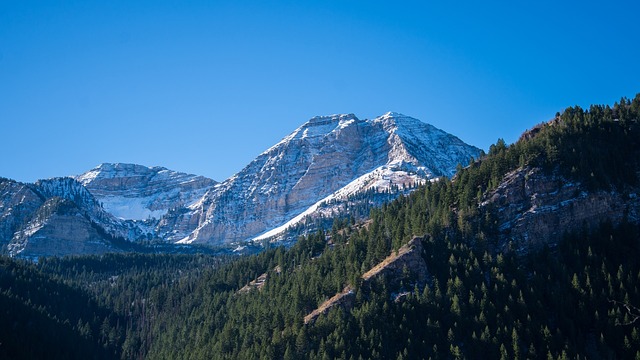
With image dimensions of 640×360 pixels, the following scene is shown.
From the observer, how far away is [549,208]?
118 meters

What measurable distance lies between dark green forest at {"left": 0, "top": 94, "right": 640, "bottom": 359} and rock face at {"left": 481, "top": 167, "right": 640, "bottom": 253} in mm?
1518

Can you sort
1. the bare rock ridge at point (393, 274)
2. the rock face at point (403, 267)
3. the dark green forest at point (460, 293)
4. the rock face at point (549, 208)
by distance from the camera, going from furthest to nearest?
→ the rock face at point (549, 208) < the rock face at point (403, 267) < the bare rock ridge at point (393, 274) < the dark green forest at point (460, 293)

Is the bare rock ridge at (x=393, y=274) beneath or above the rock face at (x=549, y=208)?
beneath

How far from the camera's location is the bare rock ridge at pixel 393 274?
365 ft

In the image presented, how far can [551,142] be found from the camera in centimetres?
12469

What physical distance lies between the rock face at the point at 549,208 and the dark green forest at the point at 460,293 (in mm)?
1518

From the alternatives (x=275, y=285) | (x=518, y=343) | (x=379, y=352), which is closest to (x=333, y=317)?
(x=379, y=352)

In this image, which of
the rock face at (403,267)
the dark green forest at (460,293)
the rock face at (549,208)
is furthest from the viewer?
the rock face at (549,208)

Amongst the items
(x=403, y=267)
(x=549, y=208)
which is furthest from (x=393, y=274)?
(x=549, y=208)

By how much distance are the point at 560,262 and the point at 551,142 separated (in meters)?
28.1

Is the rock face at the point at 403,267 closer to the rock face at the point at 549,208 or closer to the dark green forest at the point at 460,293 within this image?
the dark green forest at the point at 460,293

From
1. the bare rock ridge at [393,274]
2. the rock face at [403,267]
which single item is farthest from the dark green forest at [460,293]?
the rock face at [403,267]

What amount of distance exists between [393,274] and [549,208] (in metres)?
33.3

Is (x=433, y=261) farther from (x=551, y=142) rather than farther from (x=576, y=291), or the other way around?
(x=551, y=142)
